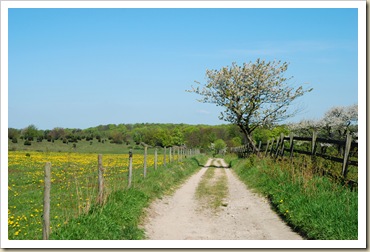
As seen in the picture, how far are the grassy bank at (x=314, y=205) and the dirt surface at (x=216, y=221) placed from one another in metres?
0.35

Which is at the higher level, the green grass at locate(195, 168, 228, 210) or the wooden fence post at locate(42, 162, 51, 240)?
the wooden fence post at locate(42, 162, 51, 240)

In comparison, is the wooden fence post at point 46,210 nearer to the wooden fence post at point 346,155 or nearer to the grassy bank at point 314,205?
the grassy bank at point 314,205

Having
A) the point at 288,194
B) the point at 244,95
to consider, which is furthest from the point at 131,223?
the point at 244,95

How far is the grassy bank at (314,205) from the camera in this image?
26.1 ft

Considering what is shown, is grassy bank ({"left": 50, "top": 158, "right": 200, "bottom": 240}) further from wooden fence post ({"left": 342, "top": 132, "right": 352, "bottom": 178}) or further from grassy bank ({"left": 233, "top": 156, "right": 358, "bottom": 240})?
wooden fence post ({"left": 342, "top": 132, "right": 352, "bottom": 178})

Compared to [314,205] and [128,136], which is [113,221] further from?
[128,136]

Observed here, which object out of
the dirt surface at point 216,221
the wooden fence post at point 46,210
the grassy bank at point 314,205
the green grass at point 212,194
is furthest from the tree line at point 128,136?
the wooden fence post at point 46,210

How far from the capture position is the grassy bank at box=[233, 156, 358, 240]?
Answer: 7.96 meters

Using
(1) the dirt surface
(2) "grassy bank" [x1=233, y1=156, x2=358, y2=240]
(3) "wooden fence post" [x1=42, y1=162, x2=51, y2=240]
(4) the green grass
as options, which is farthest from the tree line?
(3) "wooden fence post" [x1=42, y1=162, x2=51, y2=240]

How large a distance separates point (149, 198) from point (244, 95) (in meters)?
21.8

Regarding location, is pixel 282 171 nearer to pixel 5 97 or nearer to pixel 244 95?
pixel 5 97

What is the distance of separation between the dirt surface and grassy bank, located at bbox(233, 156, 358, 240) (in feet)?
1.14

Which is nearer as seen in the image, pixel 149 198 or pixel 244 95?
pixel 149 198
